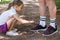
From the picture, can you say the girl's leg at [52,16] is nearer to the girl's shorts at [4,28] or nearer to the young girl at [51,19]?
the young girl at [51,19]

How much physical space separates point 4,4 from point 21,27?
2156 mm

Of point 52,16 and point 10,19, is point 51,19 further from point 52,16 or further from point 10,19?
point 10,19

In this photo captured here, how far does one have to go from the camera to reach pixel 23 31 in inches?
156

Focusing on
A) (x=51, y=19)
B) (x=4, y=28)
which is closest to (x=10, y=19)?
(x=4, y=28)

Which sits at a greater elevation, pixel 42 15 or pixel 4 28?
pixel 42 15

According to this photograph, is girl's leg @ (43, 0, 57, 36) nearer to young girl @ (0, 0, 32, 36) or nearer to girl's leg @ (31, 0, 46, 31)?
girl's leg @ (31, 0, 46, 31)

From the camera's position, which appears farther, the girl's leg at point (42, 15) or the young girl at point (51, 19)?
the girl's leg at point (42, 15)

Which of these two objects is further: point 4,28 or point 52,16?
point 4,28

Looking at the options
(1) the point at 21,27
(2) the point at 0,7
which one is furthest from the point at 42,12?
(2) the point at 0,7

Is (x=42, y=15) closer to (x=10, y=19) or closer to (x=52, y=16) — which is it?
(x=52, y=16)

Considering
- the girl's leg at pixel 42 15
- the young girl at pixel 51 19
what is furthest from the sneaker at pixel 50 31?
the girl's leg at pixel 42 15

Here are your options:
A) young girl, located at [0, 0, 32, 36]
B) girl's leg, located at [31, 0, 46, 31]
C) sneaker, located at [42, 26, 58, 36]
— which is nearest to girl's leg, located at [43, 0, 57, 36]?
sneaker, located at [42, 26, 58, 36]

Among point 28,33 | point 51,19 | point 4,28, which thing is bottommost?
point 28,33

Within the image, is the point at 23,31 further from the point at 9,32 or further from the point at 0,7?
the point at 0,7
